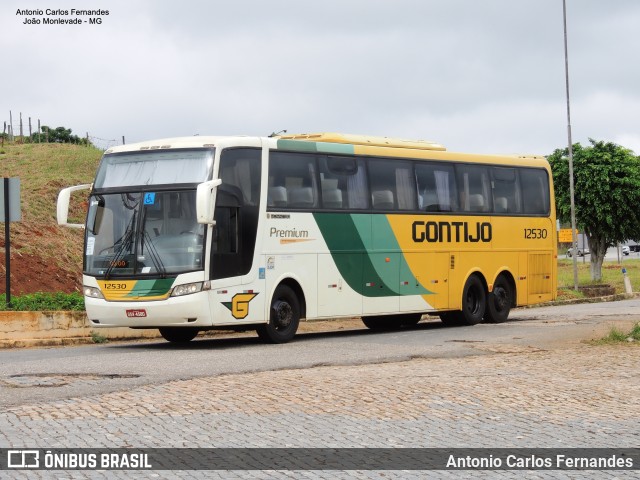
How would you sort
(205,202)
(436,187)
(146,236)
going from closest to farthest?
(205,202) < (146,236) < (436,187)

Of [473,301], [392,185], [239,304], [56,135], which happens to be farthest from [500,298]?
[56,135]

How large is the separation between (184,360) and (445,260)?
378 inches

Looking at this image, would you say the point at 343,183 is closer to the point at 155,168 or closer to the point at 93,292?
the point at 155,168

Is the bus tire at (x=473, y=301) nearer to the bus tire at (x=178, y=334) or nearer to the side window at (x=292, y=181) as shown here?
the side window at (x=292, y=181)

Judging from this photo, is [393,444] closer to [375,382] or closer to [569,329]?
[375,382]

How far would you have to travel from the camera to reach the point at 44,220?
131 feet

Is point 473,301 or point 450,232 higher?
point 450,232

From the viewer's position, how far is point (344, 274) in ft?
73.5

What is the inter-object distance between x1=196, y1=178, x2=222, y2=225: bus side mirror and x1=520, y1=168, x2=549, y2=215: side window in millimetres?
10833

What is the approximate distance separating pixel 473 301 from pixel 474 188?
2.51 metres

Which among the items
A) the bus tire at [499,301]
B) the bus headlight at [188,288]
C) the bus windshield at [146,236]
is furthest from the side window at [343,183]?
the bus tire at [499,301]

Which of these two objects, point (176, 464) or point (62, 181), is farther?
point (62, 181)

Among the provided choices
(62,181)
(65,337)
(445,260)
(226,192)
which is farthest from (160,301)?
(62,181)

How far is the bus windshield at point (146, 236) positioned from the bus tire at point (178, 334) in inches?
88.1
